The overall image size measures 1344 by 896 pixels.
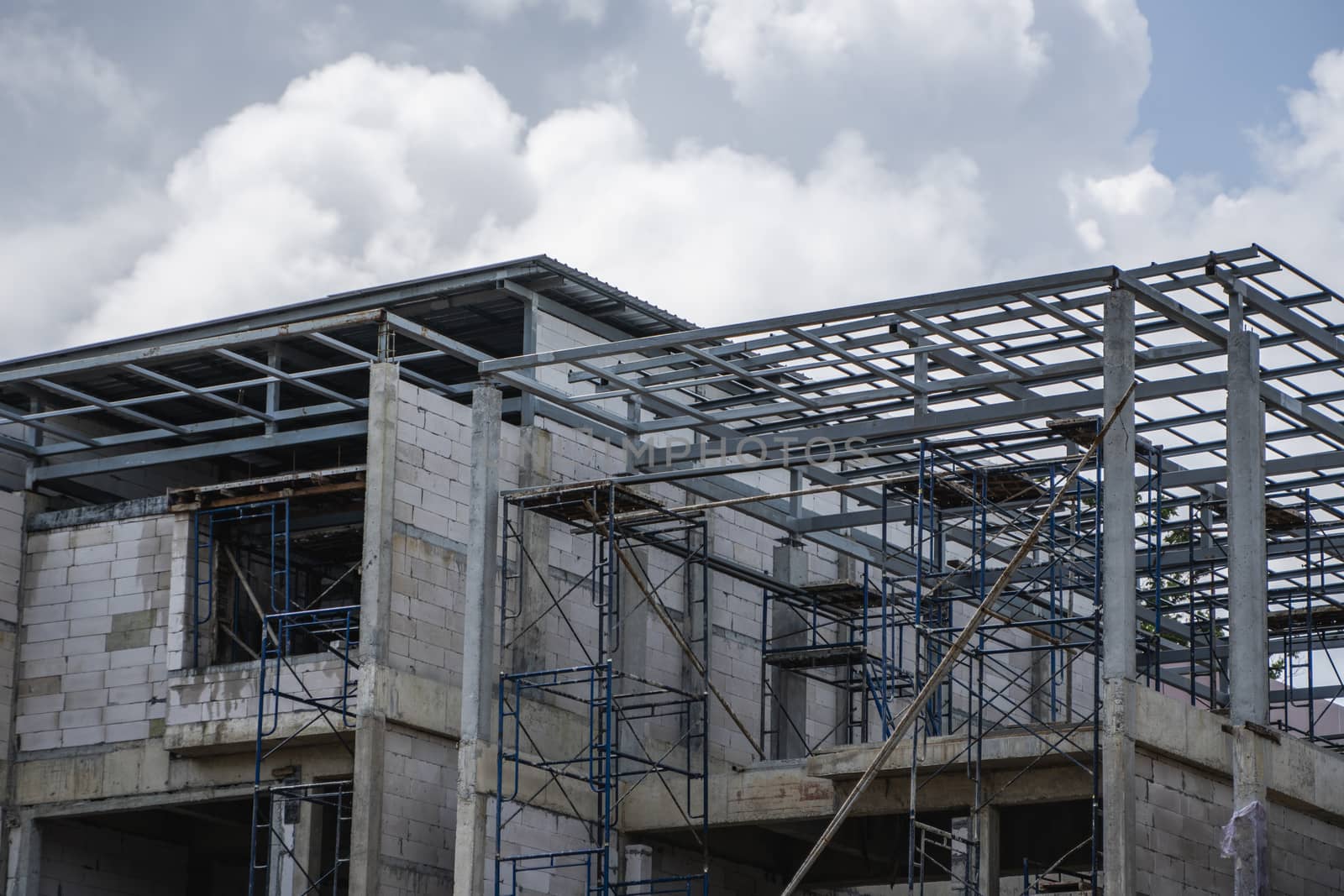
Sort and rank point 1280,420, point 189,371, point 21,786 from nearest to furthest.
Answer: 1. point 1280,420
2. point 21,786
3. point 189,371

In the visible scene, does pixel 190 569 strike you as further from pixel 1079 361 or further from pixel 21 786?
pixel 1079 361

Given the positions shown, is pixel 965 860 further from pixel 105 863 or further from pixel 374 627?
pixel 105 863

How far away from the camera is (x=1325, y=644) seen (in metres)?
34.9

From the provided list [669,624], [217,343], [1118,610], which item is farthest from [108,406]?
[1118,610]

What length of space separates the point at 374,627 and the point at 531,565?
8.81 ft

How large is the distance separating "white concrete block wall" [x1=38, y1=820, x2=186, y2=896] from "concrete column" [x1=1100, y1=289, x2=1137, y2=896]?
1574 cm

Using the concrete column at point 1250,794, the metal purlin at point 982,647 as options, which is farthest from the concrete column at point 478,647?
the concrete column at point 1250,794

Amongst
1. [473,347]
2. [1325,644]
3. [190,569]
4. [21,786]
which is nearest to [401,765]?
[190,569]

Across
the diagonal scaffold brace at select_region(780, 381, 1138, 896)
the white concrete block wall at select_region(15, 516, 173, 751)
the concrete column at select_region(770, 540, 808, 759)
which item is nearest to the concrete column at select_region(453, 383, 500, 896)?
the diagonal scaffold brace at select_region(780, 381, 1138, 896)

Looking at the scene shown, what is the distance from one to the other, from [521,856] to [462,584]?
4463 mm

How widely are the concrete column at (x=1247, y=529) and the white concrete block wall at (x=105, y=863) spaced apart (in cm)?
1683

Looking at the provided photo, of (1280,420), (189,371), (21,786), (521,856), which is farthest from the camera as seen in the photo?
(189,371)

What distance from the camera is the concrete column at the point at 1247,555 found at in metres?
24.5

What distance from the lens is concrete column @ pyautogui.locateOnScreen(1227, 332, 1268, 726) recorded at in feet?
81.4
